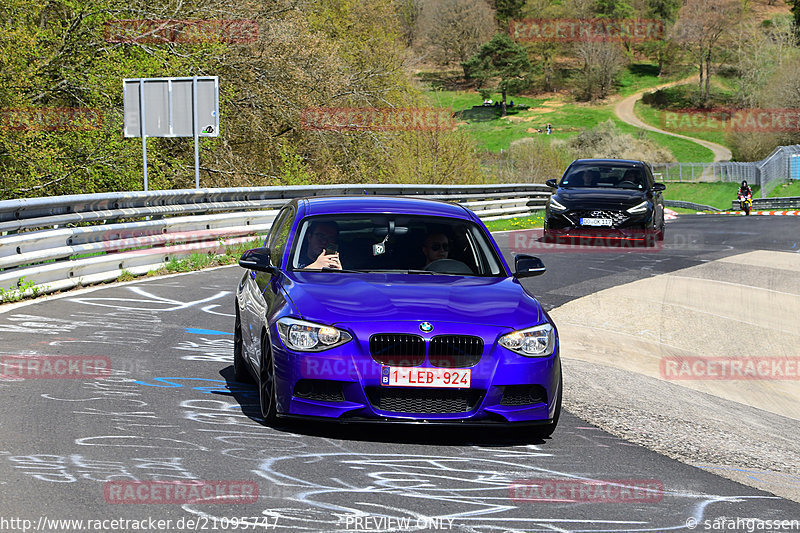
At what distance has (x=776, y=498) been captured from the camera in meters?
5.27

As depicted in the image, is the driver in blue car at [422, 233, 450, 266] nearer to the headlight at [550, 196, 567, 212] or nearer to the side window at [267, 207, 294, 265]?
the side window at [267, 207, 294, 265]

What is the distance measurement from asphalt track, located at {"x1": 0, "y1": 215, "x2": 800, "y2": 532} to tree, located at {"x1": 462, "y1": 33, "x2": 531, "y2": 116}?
146080 millimetres

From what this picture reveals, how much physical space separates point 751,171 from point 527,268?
7404cm

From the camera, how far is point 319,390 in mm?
5980

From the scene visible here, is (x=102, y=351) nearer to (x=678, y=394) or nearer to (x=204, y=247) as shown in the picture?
(x=678, y=394)

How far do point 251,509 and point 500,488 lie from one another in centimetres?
127

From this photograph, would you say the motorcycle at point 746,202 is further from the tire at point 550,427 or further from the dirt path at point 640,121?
the dirt path at point 640,121

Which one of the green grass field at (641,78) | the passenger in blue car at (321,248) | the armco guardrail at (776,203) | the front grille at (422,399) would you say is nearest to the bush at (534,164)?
the armco guardrail at (776,203)

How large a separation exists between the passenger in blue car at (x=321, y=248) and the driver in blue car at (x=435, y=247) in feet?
2.05

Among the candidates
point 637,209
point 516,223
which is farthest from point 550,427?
point 516,223

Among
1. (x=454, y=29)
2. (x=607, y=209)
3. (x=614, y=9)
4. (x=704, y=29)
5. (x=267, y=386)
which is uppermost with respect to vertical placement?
(x=614, y=9)

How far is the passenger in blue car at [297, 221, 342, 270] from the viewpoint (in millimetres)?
7164

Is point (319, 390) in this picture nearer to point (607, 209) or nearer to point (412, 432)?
point (412, 432)

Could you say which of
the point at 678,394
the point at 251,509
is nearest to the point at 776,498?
the point at 251,509
